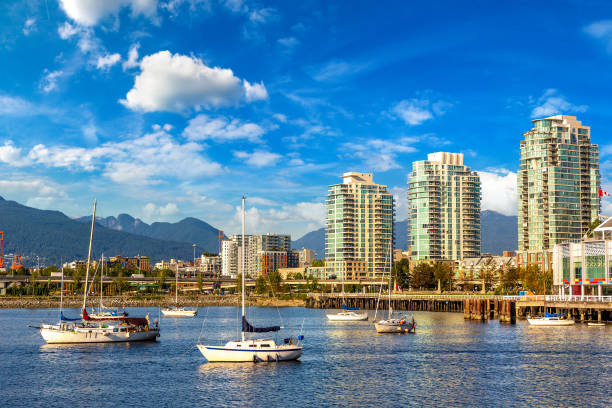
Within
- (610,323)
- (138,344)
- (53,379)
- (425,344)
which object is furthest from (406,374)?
(610,323)

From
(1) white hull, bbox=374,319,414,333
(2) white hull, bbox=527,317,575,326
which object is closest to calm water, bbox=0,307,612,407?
(1) white hull, bbox=374,319,414,333

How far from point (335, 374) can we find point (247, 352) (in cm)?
1022

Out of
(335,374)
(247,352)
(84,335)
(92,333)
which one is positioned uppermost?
(247,352)

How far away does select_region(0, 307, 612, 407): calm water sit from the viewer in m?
61.8

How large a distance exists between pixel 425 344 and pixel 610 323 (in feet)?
180

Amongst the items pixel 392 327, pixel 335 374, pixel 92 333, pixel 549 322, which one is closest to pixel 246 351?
pixel 335 374

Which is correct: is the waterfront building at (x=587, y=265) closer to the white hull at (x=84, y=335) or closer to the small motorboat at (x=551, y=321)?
the small motorboat at (x=551, y=321)

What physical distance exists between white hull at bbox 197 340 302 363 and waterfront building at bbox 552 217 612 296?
101 m

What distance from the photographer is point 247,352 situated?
77.2 metres

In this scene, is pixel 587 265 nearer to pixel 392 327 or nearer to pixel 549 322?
pixel 549 322

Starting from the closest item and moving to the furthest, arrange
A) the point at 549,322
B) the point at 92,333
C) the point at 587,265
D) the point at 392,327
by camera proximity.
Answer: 1. the point at 92,333
2. the point at 392,327
3. the point at 549,322
4. the point at 587,265

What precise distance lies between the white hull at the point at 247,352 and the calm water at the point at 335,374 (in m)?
0.99

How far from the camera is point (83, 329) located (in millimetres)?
102562

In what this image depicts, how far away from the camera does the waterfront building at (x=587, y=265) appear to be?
154 meters
